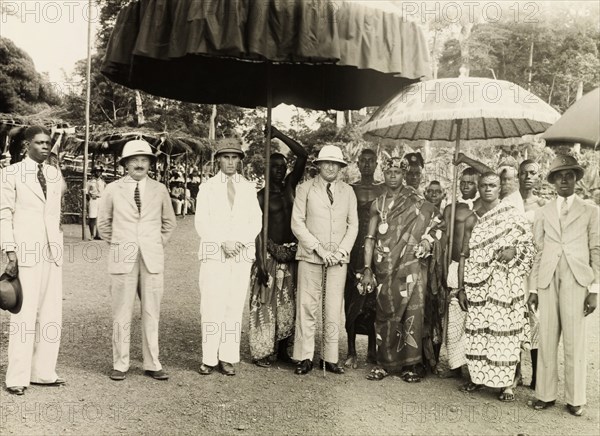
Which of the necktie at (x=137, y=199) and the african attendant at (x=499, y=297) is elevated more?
the necktie at (x=137, y=199)

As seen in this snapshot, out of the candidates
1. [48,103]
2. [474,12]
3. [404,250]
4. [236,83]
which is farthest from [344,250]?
[48,103]

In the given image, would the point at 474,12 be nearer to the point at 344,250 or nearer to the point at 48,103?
the point at 48,103

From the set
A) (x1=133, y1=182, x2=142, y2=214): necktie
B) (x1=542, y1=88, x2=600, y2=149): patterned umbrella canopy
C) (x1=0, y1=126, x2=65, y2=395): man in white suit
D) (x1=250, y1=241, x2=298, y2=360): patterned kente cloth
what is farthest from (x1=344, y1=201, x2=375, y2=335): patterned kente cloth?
(x1=0, y1=126, x2=65, y2=395): man in white suit

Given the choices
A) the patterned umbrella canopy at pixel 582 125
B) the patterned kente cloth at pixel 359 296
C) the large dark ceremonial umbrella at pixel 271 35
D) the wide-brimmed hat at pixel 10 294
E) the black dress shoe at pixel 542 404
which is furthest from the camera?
the patterned kente cloth at pixel 359 296

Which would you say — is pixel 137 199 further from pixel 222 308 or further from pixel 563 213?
pixel 563 213

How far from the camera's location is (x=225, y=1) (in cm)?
413

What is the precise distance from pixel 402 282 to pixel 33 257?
3.18 m

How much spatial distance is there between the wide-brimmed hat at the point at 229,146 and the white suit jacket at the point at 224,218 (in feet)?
0.75

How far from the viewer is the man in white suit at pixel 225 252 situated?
18.2 feet

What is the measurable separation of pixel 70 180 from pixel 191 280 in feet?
39.8

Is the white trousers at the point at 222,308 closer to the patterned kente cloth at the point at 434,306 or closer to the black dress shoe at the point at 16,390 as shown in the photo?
the black dress shoe at the point at 16,390

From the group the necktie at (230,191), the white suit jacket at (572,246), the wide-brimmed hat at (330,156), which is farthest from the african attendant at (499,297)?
the necktie at (230,191)

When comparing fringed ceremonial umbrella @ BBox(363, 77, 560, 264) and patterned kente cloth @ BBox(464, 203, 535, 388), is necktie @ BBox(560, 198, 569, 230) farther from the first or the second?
fringed ceremonial umbrella @ BBox(363, 77, 560, 264)

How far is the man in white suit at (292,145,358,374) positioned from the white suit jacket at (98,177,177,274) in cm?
128
